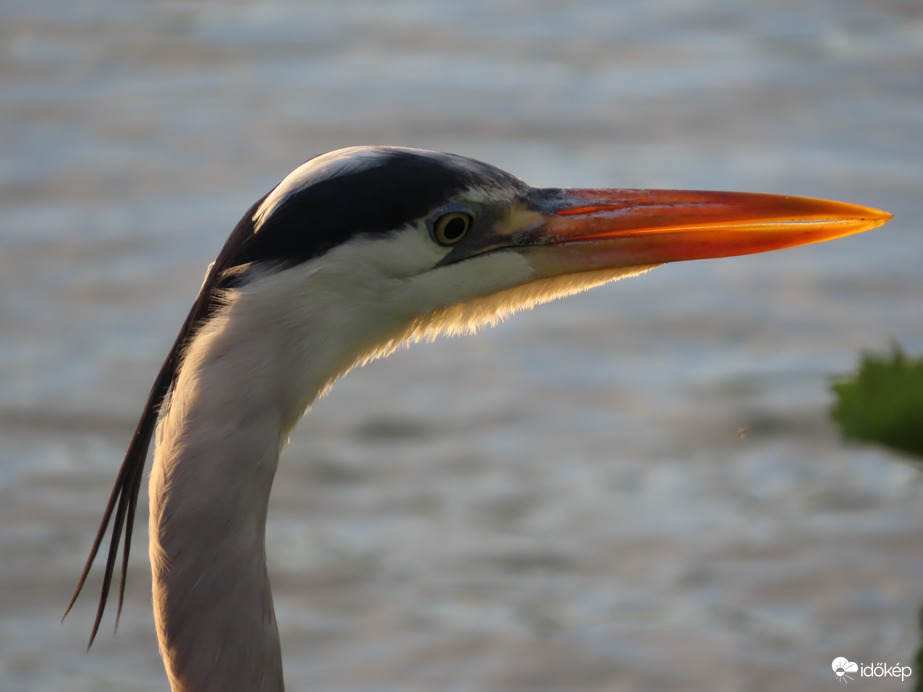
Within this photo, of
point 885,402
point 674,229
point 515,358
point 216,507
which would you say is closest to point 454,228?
point 674,229

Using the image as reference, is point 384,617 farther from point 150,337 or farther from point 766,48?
point 766,48

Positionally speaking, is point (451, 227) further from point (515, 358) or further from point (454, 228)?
point (515, 358)

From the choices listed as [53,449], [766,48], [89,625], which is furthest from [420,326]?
[766,48]

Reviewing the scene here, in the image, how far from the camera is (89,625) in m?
3.89

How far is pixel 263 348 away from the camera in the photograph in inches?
78.9

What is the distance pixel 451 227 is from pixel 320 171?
0.30 m

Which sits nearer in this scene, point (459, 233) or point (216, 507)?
point (216, 507)

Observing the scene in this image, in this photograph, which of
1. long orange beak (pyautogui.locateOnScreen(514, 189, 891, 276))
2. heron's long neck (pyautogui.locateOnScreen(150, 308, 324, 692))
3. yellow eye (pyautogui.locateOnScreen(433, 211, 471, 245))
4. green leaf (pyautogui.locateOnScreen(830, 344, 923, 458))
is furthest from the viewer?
long orange beak (pyautogui.locateOnScreen(514, 189, 891, 276))

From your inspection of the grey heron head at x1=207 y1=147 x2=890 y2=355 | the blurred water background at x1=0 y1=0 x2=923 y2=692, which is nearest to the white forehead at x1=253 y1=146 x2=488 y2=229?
Answer: the grey heron head at x1=207 y1=147 x2=890 y2=355

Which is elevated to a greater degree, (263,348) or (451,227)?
(451,227)

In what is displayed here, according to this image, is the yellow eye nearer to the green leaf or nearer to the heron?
the heron

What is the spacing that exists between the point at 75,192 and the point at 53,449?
1.82 m

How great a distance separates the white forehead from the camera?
6.75ft

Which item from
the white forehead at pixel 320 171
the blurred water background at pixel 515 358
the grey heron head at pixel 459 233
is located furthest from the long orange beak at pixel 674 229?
the blurred water background at pixel 515 358
